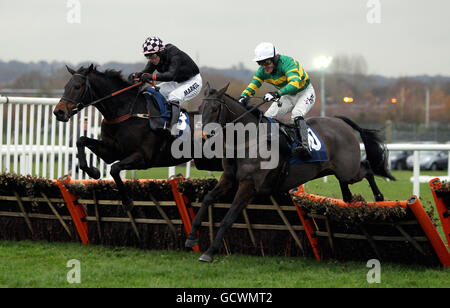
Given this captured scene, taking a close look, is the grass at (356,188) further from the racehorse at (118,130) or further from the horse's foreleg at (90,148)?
the horse's foreleg at (90,148)

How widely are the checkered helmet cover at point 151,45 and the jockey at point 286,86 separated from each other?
1076 millimetres

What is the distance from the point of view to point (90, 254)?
6.47 metres

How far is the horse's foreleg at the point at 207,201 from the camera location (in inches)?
229

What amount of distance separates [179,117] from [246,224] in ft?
4.81

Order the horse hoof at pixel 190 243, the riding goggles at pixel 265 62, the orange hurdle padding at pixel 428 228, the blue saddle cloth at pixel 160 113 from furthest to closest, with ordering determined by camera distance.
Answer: the blue saddle cloth at pixel 160 113 → the riding goggles at pixel 265 62 → the horse hoof at pixel 190 243 → the orange hurdle padding at pixel 428 228

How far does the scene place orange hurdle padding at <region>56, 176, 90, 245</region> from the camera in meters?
6.93

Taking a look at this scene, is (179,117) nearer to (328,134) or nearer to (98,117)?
(328,134)

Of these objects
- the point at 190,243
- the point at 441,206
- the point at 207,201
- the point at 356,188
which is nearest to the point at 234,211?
the point at 207,201

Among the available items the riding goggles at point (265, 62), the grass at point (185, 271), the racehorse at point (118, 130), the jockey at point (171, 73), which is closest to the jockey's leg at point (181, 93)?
the jockey at point (171, 73)

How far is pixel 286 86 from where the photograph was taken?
6.34m

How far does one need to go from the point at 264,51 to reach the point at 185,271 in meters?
2.38

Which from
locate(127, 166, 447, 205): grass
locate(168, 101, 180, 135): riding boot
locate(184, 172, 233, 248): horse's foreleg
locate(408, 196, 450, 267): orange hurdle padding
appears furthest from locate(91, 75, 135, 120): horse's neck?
locate(408, 196, 450, 267): orange hurdle padding

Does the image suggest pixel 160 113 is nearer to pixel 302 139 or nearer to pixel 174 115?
pixel 174 115
